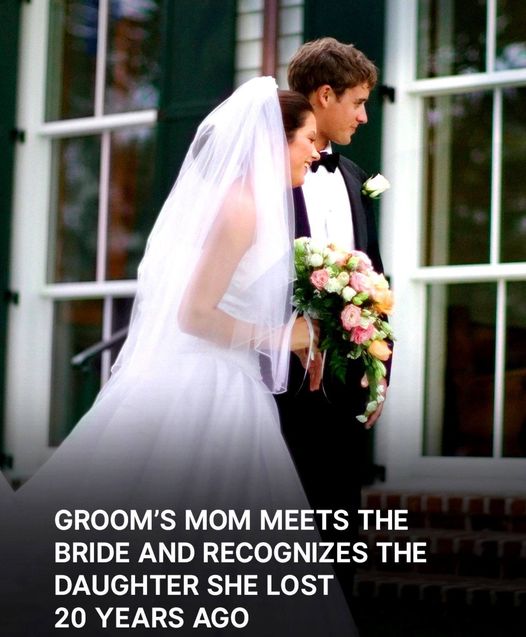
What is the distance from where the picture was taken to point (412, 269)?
6.05m

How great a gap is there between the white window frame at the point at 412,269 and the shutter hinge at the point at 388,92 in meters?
0.05

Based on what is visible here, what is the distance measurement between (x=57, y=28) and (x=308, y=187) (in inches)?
154

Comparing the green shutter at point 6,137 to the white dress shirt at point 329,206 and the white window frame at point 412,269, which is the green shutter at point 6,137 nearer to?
the white window frame at point 412,269

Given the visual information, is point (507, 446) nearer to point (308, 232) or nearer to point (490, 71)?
point (490, 71)

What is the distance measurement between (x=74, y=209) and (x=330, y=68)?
3.75 m

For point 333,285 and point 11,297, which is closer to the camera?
point 333,285

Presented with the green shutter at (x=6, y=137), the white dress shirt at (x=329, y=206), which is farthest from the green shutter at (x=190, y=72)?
the white dress shirt at (x=329, y=206)

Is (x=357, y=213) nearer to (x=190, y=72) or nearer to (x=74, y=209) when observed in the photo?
(x=190, y=72)

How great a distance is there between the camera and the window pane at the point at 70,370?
290 inches

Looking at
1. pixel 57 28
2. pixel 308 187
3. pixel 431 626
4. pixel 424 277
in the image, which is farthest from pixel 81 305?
pixel 308 187

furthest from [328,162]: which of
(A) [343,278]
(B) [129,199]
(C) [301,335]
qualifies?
(B) [129,199]

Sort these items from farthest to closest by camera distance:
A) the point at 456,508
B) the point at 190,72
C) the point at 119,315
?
1. the point at 119,315
2. the point at 190,72
3. the point at 456,508

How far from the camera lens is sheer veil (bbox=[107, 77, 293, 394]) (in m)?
3.76

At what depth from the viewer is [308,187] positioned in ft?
13.2
